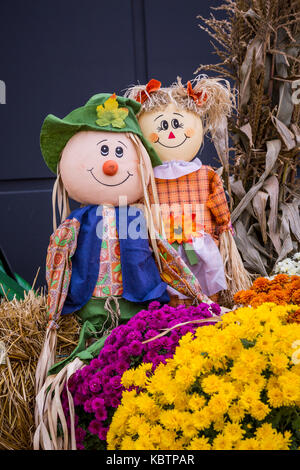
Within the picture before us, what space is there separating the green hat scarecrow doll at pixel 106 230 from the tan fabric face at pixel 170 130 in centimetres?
9

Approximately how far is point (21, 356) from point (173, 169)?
2.73 feet

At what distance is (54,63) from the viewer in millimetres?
2596

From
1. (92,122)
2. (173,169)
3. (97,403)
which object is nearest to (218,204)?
(173,169)

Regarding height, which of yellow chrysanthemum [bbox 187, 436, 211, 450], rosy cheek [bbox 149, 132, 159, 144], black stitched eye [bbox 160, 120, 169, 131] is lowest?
yellow chrysanthemum [bbox 187, 436, 211, 450]

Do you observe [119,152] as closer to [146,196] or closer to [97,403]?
[146,196]

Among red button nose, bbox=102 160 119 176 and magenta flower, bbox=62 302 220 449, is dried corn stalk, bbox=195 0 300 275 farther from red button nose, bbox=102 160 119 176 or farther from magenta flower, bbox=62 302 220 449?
magenta flower, bbox=62 302 220 449

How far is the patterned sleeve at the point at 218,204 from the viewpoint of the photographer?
1.61 m

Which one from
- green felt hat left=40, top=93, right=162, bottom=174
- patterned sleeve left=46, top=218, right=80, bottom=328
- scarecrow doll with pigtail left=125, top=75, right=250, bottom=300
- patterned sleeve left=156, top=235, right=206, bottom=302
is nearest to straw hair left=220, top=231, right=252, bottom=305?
scarecrow doll with pigtail left=125, top=75, right=250, bottom=300

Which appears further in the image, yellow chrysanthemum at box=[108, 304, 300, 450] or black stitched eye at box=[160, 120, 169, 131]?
black stitched eye at box=[160, 120, 169, 131]

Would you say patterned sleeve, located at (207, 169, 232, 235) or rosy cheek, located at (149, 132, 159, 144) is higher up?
rosy cheek, located at (149, 132, 159, 144)

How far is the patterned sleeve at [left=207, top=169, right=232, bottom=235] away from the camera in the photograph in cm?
161

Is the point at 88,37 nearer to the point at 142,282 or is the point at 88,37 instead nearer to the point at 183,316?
the point at 142,282

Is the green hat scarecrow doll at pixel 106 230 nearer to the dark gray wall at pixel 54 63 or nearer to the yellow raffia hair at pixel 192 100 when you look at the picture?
the yellow raffia hair at pixel 192 100
